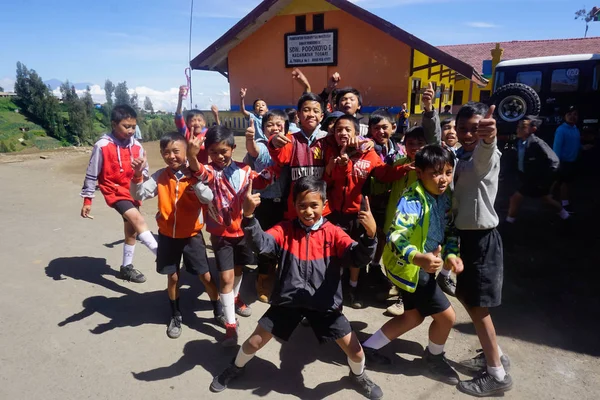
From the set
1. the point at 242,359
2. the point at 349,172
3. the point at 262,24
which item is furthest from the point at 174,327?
the point at 262,24

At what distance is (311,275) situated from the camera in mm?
2359

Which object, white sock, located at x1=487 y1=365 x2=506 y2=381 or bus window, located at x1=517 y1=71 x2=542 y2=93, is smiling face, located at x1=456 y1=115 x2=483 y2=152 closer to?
white sock, located at x1=487 y1=365 x2=506 y2=381

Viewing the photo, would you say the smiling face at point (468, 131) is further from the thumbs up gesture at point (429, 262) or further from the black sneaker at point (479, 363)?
the black sneaker at point (479, 363)

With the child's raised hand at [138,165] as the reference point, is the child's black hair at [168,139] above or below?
above

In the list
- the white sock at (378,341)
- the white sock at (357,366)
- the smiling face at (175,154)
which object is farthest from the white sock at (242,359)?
the smiling face at (175,154)

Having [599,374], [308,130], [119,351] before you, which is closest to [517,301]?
[599,374]

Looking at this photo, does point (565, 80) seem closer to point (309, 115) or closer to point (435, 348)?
point (309, 115)

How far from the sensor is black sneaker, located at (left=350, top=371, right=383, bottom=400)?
7.95 feet

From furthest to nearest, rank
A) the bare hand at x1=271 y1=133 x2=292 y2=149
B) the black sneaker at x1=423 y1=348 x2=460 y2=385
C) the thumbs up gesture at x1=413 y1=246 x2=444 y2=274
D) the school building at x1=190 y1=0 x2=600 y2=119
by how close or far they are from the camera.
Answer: the school building at x1=190 y1=0 x2=600 y2=119 < the bare hand at x1=271 y1=133 x2=292 y2=149 < the black sneaker at x1=423 y1=348 x2=460 y2=385 < the thumbs up gesture at x1=413 y1=246 x2=444 y2=274

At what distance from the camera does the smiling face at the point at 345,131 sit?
2816 mm

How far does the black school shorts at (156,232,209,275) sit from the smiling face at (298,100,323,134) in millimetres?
1271

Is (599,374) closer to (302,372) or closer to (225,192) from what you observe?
(302,372)

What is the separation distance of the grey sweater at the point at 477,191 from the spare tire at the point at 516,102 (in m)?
7.49

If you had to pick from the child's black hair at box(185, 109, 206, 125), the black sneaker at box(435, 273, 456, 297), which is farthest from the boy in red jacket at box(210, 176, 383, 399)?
the child's black hair at box(185, 109, 206, 125)
